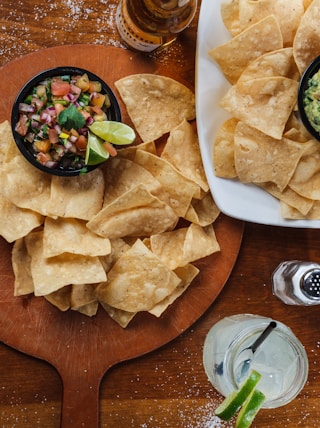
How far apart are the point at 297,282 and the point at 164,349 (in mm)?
475

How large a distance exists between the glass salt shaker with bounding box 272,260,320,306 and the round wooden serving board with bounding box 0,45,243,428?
0.56ft

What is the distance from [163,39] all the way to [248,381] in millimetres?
1035

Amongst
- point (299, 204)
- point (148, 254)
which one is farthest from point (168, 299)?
point (299, 204)

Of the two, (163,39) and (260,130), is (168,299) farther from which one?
(163,39)

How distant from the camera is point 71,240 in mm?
1886

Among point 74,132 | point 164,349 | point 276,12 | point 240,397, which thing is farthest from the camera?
point 164,349

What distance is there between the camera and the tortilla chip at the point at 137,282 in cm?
194

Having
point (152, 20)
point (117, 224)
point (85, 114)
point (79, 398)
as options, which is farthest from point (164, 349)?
point (152, 20)

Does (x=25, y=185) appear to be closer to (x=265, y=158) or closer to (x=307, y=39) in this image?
(x=265, y=158)

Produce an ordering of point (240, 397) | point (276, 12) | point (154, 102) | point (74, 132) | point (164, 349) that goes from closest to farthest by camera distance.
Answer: point (240, 397)
point (74, 132)
point (276, 12)
point (154, 102)
point (164, 349)

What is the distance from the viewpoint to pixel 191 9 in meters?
1.93

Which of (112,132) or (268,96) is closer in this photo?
(112,132)

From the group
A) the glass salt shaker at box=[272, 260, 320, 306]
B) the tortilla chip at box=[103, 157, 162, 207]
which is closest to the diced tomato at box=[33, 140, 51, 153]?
the tortilla chip at box=[103, 157, 162, 207]

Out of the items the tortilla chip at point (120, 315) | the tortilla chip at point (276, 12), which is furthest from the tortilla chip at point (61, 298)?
the tortilla chip at point (276, 12)
